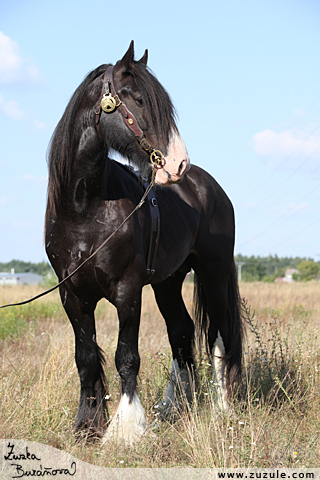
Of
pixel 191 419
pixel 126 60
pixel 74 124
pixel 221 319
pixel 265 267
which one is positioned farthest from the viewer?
pixel 265 267

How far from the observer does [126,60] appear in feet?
10.7

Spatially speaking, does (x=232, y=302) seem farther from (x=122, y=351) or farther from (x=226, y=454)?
(x=226, y=454)

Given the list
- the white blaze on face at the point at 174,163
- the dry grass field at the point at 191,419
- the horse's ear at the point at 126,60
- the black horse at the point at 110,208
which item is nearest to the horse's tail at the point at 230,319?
the dry grass field at the point at 191,419

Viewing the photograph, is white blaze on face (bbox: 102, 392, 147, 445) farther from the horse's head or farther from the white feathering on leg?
the horse's head

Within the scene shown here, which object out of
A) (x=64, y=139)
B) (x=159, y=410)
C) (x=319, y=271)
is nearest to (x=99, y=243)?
(x=64, y=139)

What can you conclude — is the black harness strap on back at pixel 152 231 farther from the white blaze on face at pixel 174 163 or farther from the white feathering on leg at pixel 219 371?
the white feathering on leg at pixel 219 371

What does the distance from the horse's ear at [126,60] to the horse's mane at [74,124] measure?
36 mm

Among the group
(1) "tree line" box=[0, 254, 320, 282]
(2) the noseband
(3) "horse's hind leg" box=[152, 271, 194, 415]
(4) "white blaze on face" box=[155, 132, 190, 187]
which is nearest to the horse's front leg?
(4) "white blaze on face" box=[155, 132, 190, 187]

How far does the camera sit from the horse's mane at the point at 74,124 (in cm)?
319

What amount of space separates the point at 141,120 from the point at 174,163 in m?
0.39

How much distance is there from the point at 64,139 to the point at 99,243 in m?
0.79

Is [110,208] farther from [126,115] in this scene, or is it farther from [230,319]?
[230,319]

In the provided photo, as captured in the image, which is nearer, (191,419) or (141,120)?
(141,120)
